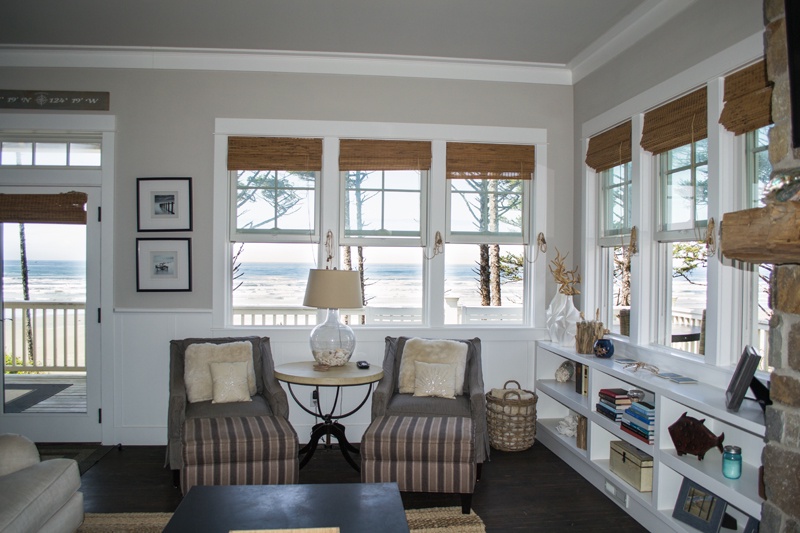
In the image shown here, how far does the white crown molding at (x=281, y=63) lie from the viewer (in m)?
4.22

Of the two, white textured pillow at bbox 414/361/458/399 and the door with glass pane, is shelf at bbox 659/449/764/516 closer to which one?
white textured pillow at bbox 414/361/458/399

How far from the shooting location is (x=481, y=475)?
12.0 feet

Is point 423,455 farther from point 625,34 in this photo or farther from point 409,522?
point 625,34

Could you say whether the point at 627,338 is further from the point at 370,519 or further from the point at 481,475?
the point at 370,519

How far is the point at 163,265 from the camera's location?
14.1 ft

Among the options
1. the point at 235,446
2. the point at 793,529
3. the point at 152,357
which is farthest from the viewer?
the point at 152,357

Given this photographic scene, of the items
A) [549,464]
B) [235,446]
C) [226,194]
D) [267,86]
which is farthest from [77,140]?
[549,464]

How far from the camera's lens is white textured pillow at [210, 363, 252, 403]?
143 inches

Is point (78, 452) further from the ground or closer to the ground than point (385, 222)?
closer to the ground

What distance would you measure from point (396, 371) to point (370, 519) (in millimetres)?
1856

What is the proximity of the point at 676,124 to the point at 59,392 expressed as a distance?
477 centimetres

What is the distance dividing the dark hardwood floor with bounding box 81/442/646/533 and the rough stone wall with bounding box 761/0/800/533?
1168 mm

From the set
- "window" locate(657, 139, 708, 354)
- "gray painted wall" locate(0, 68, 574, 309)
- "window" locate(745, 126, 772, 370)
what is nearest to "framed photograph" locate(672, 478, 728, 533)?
"window" locate(745, 126, 772, 370)

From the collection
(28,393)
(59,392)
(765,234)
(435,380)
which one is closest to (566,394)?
(435,380)
